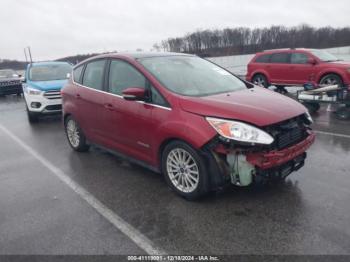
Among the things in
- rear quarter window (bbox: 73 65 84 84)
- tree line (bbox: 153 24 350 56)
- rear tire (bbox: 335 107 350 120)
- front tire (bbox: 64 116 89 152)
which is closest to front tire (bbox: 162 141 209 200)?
front tire (bbox: 64 116 89 152)

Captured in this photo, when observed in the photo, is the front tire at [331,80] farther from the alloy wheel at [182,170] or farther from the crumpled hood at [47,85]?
the alloy wheel at [182,170]

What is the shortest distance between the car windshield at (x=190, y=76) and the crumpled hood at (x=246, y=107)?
304 mm

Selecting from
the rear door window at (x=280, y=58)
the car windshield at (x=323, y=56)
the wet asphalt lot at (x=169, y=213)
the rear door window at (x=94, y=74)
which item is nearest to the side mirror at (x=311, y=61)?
the car windshield at (x=323, y=56)

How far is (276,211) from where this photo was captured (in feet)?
11.8

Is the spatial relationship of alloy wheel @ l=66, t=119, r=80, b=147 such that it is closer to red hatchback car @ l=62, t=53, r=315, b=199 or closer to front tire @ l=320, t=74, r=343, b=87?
red hatchback car @ l=62, t=53, r=315, b=199

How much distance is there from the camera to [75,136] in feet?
20.2

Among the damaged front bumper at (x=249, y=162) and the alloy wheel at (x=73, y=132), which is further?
the alloy wheel at (x=73, y=132)

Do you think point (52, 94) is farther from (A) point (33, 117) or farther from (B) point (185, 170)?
(B) point (185, 170)

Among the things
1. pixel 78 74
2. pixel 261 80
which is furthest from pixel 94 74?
pixel 261 80

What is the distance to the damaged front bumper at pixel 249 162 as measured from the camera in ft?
11.4

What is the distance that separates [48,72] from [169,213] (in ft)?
28.7

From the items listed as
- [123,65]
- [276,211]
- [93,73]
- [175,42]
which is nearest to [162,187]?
[276,211]

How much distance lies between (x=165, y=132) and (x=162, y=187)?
880 mm

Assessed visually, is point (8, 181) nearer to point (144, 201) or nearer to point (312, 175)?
point (144, 201)
